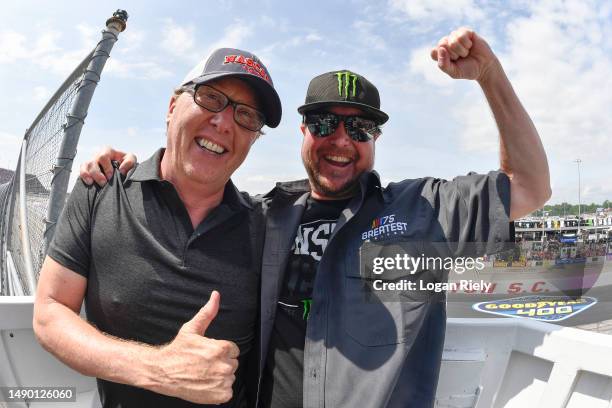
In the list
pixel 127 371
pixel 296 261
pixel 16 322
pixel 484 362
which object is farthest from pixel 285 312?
pixel 16 322

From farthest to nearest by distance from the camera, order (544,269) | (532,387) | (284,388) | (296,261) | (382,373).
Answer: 1. (544,269)
2. (532,387)
3. (296,261)
4. (284,388)
5. (382,373)

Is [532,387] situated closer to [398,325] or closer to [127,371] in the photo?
[398,325]

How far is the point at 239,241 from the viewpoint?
1.69 meters

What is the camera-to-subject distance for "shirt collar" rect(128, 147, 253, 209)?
5.40 feet

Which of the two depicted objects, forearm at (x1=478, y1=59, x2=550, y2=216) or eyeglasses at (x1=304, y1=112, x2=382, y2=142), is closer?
forearm at (x1=478, y1=59, x2=550, y2=216)

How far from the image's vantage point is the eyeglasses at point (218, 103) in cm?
168

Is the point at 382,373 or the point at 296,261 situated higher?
the point at 296,261

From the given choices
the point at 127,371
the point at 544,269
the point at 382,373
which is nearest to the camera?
the point at 127,371

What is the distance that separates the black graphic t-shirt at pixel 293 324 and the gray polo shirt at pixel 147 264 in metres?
0.15

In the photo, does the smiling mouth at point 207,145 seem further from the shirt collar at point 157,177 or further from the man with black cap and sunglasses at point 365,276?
the man with black cap and sunglasses at point 365,276

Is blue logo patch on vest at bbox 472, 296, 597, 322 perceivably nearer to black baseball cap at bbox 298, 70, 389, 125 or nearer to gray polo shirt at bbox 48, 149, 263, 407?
black baseball cap at bbox 298, 70, 389, 125

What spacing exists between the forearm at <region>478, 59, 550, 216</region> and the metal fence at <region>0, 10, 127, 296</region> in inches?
132

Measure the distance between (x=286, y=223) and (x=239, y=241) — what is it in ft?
0.93

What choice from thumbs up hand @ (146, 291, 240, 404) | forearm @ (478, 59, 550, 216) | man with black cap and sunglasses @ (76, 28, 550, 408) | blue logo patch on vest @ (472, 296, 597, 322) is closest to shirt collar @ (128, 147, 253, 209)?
man with black cap and sunglasses @ (76, 28, 550, 408)
